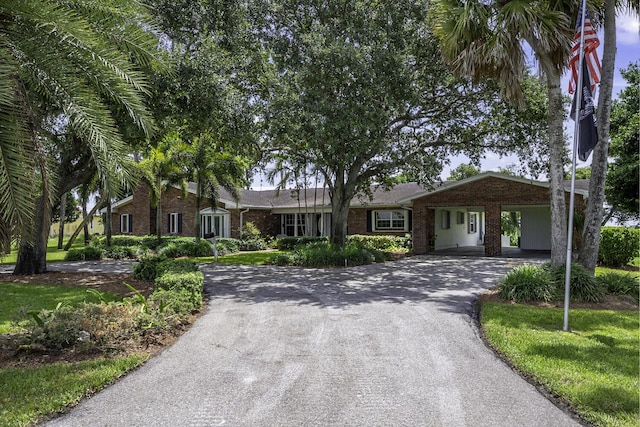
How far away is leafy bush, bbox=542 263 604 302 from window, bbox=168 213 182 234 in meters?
25.9

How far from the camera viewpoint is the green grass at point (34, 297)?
28.8 ft

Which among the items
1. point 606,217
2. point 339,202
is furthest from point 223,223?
point 606,217

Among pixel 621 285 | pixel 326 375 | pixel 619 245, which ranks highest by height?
pixel 619 245

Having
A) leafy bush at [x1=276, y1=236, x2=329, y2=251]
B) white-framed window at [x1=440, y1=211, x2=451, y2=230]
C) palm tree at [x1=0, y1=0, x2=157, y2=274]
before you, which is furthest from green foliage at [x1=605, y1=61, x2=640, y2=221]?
palm tree at [x1=0, y1=0, x2=157, y2=274]

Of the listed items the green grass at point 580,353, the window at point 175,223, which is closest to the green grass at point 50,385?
the green grass at point 580,353

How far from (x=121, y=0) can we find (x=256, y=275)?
9.51 m

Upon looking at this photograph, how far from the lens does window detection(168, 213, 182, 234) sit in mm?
30969

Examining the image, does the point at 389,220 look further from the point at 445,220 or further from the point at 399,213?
the point at 445,220

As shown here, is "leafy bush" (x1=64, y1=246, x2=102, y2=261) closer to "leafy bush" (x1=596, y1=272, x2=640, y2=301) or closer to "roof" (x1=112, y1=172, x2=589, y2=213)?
"roof" (x1=112, y1=172, x2=589, y2=213)

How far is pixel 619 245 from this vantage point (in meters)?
16.2

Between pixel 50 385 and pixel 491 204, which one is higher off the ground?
pixel 491 204

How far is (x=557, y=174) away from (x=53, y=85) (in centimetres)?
1023

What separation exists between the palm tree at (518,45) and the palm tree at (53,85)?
7844mm

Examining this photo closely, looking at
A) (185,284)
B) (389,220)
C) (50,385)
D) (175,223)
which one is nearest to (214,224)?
(175,223)
